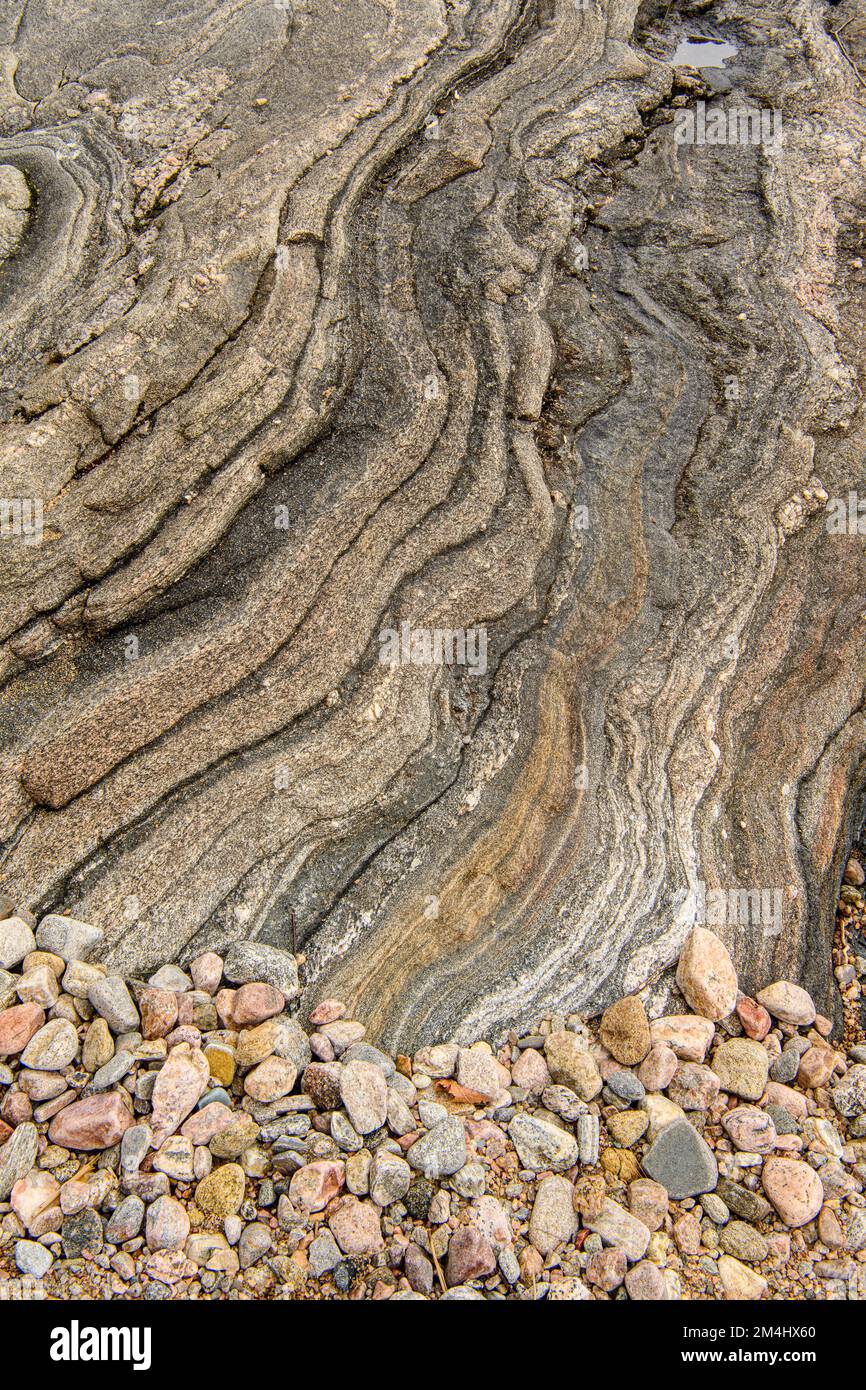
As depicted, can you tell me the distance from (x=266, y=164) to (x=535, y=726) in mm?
4561

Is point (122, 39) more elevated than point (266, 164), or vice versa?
point (122, 39)

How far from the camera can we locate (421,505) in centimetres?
593

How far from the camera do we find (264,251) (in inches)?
247

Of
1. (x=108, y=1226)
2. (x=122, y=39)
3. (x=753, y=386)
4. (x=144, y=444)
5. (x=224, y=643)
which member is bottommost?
(x=108, y=1226)

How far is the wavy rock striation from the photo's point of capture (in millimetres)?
5086

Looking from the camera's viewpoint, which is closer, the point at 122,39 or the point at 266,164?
the point at 266,164

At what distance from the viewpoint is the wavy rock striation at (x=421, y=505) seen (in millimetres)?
5086

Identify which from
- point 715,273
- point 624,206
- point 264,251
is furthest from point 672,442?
point 264,251

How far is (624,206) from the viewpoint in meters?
7.30

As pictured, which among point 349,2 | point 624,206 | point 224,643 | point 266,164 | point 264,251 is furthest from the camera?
point 349,2

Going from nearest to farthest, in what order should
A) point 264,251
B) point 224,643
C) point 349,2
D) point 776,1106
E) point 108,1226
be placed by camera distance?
point 108,1226 < point 776,1106 < point 224,643 < point 264,251 < point 349,2

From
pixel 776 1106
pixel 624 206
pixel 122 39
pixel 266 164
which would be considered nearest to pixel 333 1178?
pixel 776 1106

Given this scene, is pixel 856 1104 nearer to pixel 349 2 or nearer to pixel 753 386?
pixel 753 386

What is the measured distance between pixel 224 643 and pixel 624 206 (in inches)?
192
